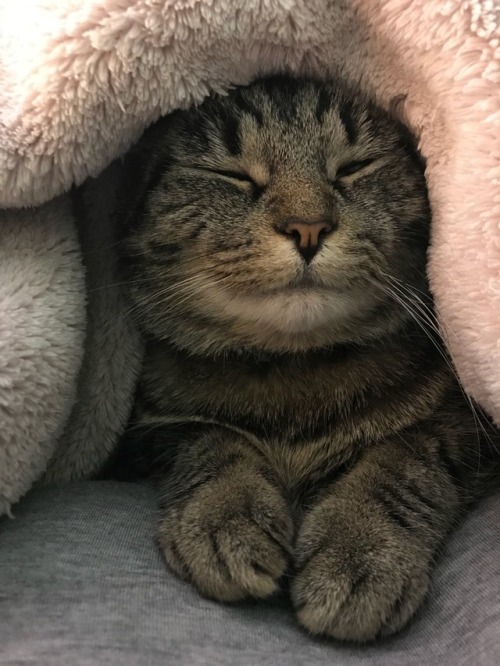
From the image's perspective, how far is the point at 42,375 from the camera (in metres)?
0.78

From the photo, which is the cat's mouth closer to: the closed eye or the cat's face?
the cat's face

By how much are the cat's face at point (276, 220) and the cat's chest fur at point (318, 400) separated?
0.14ft

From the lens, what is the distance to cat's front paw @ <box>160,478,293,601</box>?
2.31 feet

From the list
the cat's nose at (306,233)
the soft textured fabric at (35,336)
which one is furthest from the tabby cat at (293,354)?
the soft textured fabric at (35,336)

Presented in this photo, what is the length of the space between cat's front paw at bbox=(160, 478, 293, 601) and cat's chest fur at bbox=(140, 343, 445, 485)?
10 cm

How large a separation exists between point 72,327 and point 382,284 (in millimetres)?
378

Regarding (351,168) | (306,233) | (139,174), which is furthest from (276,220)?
(139,174)

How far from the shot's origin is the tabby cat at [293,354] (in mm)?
757

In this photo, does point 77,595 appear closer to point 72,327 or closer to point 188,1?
point 72,327

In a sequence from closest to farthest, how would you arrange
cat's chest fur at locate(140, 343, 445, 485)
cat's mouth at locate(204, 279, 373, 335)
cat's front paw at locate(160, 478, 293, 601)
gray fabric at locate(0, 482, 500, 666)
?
gray fabric at locate(0, 482, 500, 666) < cat's front paw at locate(160, 478, 293, 601) < cat's mouth at locate(204, 279, 373, 335) < cat's chest fur at locate(140, 343, 445, 485)

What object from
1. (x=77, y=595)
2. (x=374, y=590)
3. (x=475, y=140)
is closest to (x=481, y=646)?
(x=374, y=590)

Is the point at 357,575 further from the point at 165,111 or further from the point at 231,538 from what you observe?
the point at 165,111

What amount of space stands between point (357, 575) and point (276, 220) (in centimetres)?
39

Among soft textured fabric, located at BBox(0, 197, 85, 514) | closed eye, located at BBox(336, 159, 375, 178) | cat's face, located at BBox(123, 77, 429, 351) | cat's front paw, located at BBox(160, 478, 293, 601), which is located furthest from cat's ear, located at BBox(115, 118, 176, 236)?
cat's front paw, located at BBox(160, 478, 293, 601)
